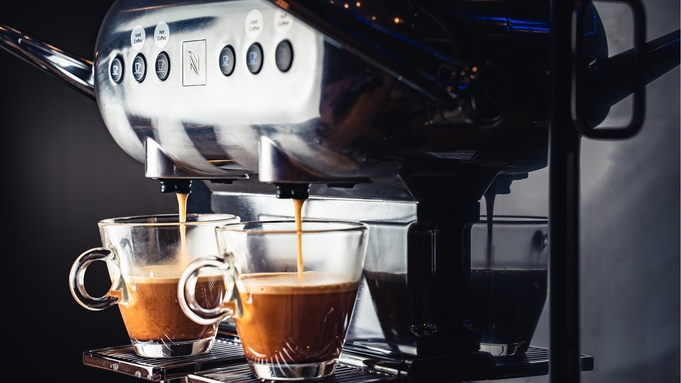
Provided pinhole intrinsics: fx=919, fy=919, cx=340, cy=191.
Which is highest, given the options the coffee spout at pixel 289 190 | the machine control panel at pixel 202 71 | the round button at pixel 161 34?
the round button at pixel 161 34

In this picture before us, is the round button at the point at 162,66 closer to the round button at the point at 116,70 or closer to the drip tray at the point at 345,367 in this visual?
the round button at the point at 116,70

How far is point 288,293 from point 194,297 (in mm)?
67

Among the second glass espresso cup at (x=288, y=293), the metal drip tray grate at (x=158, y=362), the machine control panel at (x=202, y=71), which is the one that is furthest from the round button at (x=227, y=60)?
the metal drip tray grate at (x=158, y=362)

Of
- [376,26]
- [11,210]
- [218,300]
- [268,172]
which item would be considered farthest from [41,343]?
[376,26]

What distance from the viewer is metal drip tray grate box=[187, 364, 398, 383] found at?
60 cm

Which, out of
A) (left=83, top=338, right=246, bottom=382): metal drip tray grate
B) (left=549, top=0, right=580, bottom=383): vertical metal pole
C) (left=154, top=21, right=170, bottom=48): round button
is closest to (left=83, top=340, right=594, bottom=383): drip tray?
(left=83, top=338, right=246, bottom=382): metal drip tray grate

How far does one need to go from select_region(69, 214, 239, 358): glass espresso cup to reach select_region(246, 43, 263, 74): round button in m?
0.16

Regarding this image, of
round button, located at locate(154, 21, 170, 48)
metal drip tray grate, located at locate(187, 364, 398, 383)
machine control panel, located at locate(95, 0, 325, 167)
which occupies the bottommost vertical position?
metal drip tray grate, located at locate(187, 364, 398, 383)

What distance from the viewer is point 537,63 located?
57 centimetres

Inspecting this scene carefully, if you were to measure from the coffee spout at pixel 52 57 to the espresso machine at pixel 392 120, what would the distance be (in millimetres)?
71

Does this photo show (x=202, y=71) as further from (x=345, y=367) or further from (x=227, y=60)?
(x=345, y=367)

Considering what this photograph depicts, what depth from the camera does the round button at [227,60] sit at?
0.59 m

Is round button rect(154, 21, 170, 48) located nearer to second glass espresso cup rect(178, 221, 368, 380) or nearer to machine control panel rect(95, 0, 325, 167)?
machine control panel rect(95, 0, 325, 167)

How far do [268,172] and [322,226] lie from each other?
65 mm
